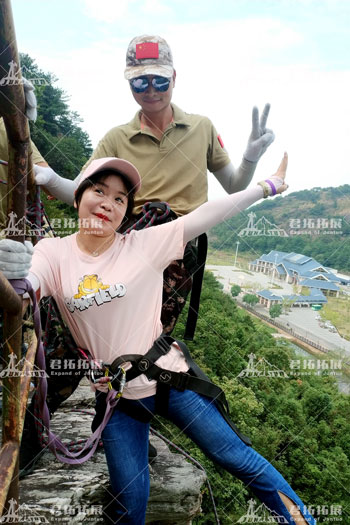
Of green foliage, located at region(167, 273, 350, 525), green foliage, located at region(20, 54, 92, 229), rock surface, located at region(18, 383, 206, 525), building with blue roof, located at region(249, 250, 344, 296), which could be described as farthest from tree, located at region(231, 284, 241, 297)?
rock surface, located at region(18, 383, 206, 525)

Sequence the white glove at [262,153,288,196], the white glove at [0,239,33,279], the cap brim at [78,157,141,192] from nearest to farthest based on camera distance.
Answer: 1. the white glove at [0,239,33,279]
2. the cap brim at [78,157,141,192]
3. the white glove at [262,153,288,196]

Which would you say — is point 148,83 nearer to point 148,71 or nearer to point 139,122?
point 148,71

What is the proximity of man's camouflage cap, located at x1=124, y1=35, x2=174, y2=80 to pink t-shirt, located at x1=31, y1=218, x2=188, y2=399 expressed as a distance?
84 cm

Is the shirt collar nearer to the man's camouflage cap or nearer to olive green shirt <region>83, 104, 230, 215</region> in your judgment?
olive green shirt <region>83, 104, 230, 215</region>

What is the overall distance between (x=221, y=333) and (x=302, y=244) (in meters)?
6.41

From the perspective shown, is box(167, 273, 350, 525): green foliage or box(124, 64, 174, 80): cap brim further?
box(167, 273, 350, 525): green foliage

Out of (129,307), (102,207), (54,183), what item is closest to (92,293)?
(129,307)

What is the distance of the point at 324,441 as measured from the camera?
25875 millimetres

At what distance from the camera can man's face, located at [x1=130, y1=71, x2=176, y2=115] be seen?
241 centimetres

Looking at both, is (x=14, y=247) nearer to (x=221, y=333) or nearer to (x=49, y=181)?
(x=49, y=181)

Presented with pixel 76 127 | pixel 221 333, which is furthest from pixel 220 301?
pixel 76 127

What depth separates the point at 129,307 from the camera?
193 cm

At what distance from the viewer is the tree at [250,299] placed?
124ft

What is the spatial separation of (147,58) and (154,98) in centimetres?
19
